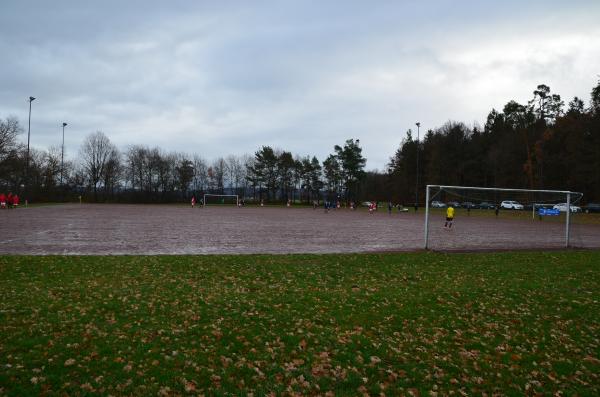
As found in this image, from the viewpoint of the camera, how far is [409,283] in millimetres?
10039

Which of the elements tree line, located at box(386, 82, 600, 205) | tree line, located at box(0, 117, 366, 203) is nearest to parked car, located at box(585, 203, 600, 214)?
tree line, located at box(386, 82, 600, 205)

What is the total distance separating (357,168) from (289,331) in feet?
291

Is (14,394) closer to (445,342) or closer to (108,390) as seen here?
(108,390)

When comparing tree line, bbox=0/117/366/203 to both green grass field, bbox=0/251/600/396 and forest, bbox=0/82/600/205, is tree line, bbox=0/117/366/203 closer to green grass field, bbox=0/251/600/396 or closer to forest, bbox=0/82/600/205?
forest, bbox=0/82/600/205

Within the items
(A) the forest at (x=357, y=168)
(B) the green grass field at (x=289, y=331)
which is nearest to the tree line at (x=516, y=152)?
(A) the forest at (x=357, y=168)

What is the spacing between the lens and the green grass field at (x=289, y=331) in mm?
4855

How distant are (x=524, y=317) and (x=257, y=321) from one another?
16.6 ft

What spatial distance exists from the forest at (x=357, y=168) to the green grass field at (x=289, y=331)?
153 feet

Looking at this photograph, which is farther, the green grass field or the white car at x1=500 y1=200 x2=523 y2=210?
the white car at x1=500 y1=200 x2=523 y2=210

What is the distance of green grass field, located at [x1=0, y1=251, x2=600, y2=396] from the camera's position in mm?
4855

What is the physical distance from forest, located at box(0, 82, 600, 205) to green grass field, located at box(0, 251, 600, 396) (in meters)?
46.6

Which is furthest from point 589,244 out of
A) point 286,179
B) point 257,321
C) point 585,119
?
point 286,179

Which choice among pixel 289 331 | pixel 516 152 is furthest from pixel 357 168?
pixel 289 331

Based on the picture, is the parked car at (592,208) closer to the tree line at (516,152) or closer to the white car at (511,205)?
the tree line at (516,152)
